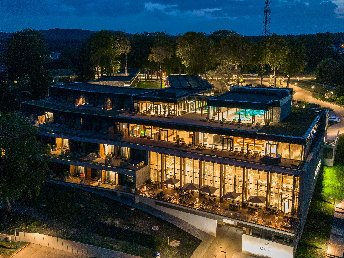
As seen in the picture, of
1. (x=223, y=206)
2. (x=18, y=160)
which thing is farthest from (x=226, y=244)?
(x=18, y=160)

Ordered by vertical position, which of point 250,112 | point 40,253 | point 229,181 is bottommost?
point 40,253

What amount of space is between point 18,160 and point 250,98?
108ft

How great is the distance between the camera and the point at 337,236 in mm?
51875

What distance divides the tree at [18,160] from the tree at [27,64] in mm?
58630

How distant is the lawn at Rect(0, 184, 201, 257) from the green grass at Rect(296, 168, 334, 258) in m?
12.9

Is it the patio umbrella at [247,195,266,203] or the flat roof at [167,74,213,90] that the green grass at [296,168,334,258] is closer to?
the patio umbrella at [247,195,266,203]

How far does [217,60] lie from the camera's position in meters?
103

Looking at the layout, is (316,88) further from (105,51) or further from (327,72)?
(105,51)

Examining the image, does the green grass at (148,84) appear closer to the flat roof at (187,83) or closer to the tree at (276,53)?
the flat roof at (187,83)

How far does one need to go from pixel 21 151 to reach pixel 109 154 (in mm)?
14129

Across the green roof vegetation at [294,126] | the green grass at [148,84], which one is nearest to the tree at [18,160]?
the green roof vegetation at [294,126]

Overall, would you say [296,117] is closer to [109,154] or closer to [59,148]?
[109,154]

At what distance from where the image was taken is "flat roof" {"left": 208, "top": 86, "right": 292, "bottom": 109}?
5625 cm

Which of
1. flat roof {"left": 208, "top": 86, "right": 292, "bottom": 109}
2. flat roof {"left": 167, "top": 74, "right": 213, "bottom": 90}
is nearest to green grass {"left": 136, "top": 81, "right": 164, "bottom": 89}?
flat roof {"left": 167, "top": 74, "right": 213, "bottom": 90}
